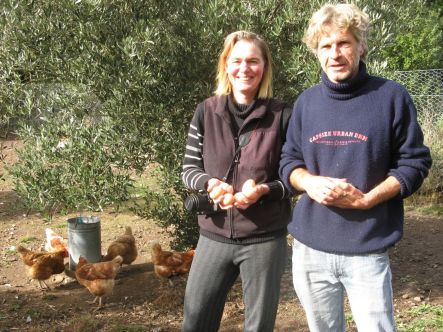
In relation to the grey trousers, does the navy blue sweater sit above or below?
above

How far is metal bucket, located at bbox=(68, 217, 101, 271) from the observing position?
588 cm

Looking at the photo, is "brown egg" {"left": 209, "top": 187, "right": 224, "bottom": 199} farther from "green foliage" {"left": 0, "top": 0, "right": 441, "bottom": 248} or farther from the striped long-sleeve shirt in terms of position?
"green foliage" {"left": 0, "top": 0, "right": 441, "bottom": 248}

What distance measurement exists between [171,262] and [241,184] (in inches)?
107

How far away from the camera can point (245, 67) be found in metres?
2.83

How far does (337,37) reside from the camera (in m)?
2.39

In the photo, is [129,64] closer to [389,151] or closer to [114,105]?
[114,105]

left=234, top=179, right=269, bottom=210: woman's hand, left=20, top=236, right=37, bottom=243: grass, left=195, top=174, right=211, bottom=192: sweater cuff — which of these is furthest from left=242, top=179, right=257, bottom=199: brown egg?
left=20, top=236, right=37, bottom=243: grass

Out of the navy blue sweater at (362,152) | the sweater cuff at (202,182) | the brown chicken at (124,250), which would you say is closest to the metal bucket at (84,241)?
the brown chicken at (124,250)

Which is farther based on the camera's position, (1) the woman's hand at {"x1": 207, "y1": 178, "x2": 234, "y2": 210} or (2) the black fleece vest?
(2) the black fleece vest

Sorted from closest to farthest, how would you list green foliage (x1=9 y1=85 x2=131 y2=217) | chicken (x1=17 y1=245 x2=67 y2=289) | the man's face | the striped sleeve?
the man's face < the striped sleeve < green foliage (x1=9 y1=85 x2=131 y2=217) < chicken (x1=17 y1=245 x2=67 y2=289)

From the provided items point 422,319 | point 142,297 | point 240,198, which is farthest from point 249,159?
point 142,297

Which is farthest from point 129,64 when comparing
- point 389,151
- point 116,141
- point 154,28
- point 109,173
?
point 389,151

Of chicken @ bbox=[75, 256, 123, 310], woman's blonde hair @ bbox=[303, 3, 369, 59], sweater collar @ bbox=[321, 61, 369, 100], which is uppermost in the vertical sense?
woman's blonde hair @ bbox=[303, 3, 369, 59]

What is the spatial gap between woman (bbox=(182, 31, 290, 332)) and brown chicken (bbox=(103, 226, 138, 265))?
3.14 m
